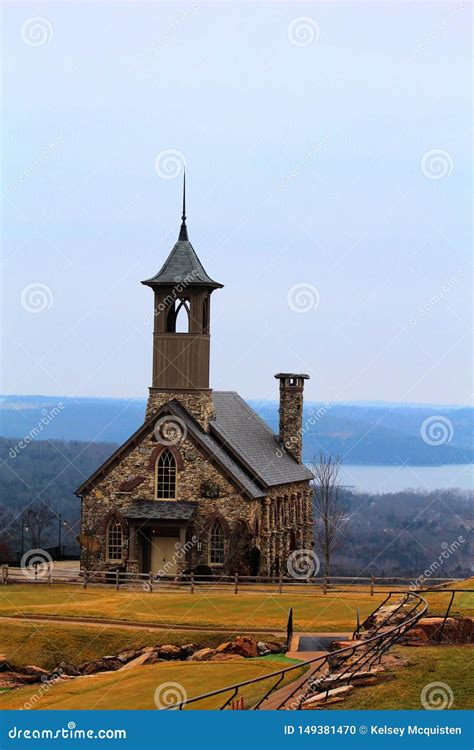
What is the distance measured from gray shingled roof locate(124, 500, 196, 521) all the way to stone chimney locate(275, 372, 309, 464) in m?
10.3

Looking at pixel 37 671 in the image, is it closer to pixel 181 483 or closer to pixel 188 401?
pixel 181 483

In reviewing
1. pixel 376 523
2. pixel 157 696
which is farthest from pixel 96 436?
pixel 157 696

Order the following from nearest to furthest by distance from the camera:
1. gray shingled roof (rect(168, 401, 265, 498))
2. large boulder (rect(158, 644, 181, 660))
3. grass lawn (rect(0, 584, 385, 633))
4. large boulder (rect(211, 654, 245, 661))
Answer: large boulder (rect(211, 654, 245, 661)) < large boulder (rect(158, 644, 181, 660)) < grass lawn (rect(0, 584, 385, 633)) < gray shingled roof (rect(168, 401, 265, 498))

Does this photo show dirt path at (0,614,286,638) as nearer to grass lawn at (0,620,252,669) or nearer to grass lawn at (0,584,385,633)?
grass lawn at (0,584,385,633)

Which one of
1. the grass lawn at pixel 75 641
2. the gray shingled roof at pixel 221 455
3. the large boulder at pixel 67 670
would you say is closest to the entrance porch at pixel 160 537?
the gray shingled roof at pixel 221 455

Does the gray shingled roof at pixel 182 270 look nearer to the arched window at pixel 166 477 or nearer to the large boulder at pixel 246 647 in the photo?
the arched window at pixel 166 477

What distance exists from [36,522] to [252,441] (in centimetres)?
3306

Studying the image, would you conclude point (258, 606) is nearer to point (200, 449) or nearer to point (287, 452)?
point (200, 449)

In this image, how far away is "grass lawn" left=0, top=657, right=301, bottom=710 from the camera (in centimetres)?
3453

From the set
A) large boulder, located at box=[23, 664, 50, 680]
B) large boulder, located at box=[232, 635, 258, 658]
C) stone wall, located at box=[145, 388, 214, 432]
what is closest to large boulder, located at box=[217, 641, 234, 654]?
large boulder, located at box=[232, 635, 258, 658]

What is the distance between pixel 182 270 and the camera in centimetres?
5831

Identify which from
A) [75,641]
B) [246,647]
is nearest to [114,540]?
[75,641]

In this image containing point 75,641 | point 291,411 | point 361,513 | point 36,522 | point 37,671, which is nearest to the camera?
point 37,671

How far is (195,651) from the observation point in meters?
41.2
